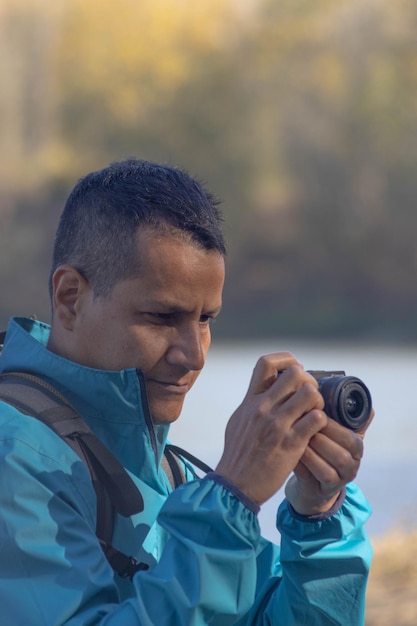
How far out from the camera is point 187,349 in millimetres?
1860

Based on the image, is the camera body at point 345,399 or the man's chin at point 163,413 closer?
the camera body at point 345,399

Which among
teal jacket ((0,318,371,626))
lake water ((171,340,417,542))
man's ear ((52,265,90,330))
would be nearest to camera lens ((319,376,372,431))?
teal jacket ((0,318,371,626))

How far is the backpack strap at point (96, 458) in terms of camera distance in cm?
170

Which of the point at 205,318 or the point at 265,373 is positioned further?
the point at 205,318

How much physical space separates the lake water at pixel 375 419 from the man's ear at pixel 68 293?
3.16 meters

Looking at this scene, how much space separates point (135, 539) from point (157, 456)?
17cm

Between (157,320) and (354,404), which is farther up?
(157,320)

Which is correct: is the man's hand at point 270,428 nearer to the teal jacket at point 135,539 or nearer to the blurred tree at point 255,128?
the teal jacket at point 135,539

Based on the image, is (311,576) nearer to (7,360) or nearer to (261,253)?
(7,360)

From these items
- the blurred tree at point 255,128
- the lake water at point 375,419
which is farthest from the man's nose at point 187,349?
the blurred tree at point 255,128

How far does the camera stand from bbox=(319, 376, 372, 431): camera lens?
1683 millimetres

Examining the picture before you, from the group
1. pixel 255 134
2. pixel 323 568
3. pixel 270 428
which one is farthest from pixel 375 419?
pixel 255 134

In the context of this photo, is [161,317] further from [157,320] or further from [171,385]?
[171,385]

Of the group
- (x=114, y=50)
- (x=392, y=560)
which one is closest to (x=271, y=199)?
(x=114, y=50)
